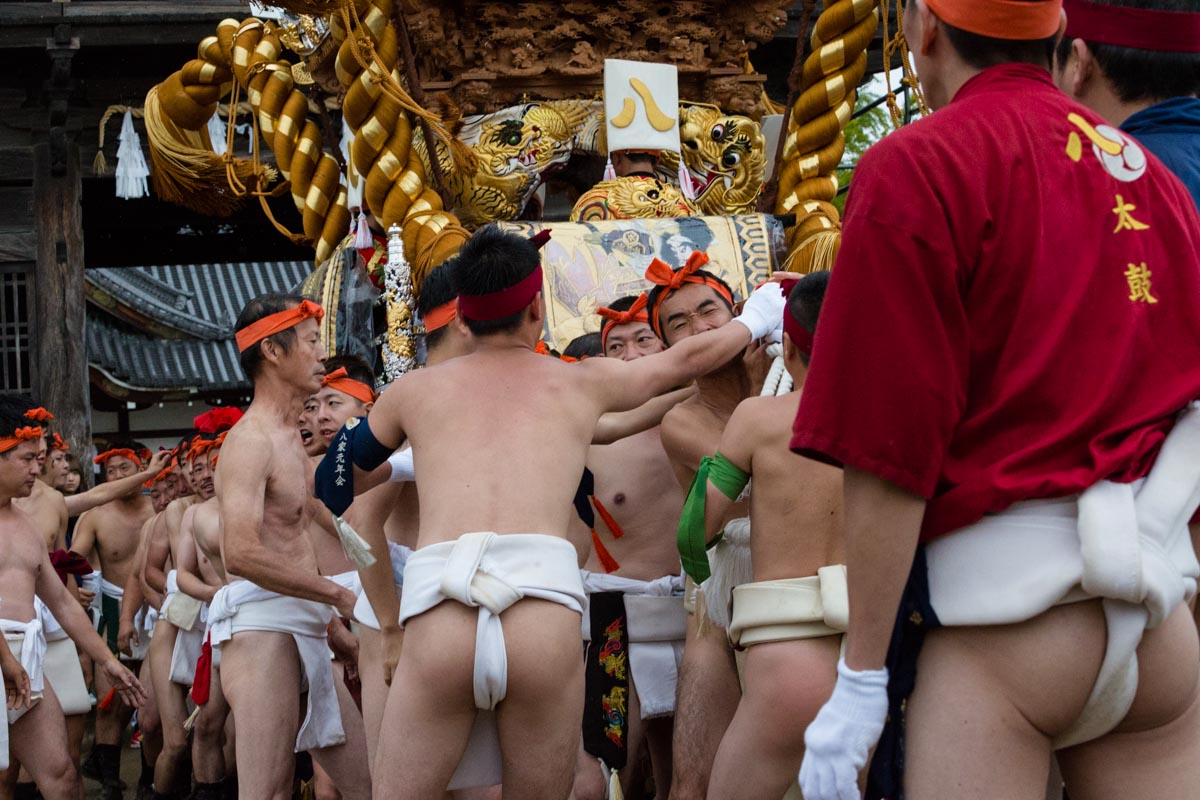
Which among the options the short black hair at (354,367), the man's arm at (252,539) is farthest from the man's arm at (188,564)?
the man's arm at (252,539)

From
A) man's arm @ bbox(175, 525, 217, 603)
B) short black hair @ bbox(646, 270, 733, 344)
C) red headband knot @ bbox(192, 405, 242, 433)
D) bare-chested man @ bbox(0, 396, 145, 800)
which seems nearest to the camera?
short black hair @ bbox(646, 270, 733, 344)

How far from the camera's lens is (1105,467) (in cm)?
200

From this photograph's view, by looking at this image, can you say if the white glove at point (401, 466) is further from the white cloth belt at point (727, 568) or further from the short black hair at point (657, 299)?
the short black hair at point (657, 299)

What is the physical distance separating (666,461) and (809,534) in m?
1.77

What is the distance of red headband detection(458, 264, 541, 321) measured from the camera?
12.2 ft

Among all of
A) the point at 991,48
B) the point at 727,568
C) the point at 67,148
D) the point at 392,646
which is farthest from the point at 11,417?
the point at 991,48

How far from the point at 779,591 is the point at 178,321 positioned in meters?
16.6

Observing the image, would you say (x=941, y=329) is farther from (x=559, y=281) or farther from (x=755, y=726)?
(x=559, y=281)

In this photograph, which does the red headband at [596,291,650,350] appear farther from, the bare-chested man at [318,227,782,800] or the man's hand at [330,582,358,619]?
the bare-chested man at [318,227,782,800]

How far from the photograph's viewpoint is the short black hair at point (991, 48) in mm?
2197

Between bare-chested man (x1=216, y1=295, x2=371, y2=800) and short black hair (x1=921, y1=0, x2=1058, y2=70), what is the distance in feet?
10.4

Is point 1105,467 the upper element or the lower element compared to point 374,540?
upper

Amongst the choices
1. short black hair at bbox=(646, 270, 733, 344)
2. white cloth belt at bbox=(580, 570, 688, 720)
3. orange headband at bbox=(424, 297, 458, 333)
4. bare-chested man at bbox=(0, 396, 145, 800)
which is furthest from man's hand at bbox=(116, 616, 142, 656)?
short black hair at bbox=(646, 270, 733, 344)

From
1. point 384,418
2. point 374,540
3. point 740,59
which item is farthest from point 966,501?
point 740,59
